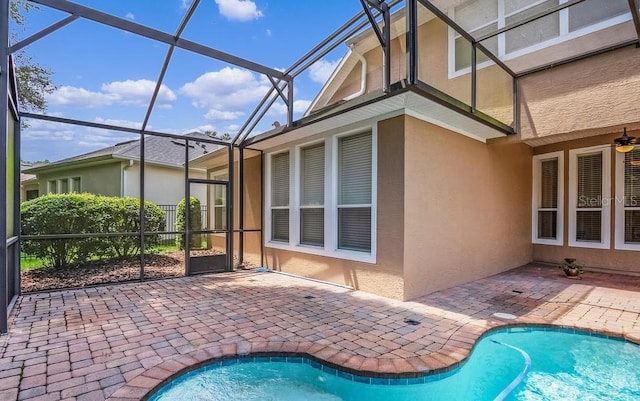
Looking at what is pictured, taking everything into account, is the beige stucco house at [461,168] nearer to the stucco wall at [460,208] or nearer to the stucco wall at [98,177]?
the stucco wall at [460,208]

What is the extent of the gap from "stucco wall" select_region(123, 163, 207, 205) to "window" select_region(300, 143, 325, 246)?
28.0ft

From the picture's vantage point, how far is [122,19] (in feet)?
15.4

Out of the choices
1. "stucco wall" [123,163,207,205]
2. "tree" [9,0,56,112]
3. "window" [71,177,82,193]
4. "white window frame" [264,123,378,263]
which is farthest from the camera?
"window" [71,177,82,193]

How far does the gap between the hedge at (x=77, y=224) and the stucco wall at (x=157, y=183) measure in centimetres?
426

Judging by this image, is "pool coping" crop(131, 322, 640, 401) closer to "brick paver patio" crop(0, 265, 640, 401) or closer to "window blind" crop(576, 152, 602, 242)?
"brick paver patio" crop(0, 265, 640, 401)

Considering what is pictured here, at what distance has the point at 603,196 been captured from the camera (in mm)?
7715

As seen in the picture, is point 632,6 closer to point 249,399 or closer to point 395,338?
point 395,338

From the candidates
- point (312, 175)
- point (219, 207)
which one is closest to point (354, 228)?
point (312, 175)

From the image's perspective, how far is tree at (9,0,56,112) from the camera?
36.5 ft

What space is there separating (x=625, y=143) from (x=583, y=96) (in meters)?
2.42

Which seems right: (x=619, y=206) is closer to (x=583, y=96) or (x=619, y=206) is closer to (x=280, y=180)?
(x=583, y=96)

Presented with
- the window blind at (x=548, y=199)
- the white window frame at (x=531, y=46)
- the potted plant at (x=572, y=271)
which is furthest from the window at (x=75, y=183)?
the potted plant at (x=572, y=271)

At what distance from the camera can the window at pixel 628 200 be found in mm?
7332

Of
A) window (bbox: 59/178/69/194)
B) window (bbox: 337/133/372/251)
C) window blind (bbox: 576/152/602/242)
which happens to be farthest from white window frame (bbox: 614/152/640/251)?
window (bbox: 59/178/69/194)
